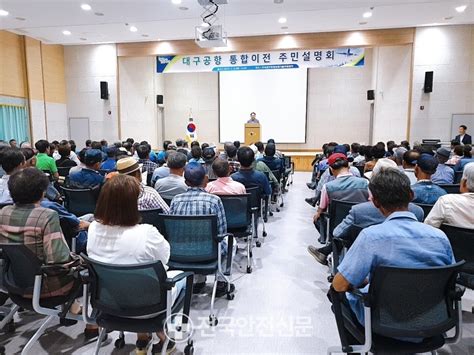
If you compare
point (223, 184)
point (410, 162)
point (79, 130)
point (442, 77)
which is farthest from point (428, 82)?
point (79, 130)

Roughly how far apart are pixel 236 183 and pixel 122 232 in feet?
6.01

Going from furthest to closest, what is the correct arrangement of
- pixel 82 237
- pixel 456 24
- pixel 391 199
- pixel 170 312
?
pixel 456 24 → pixel 82 237 → pixel 170 312 → pixel 391 199

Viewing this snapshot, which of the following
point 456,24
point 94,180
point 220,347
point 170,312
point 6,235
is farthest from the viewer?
point 456,24

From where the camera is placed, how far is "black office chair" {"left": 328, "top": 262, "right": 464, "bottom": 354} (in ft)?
4.76

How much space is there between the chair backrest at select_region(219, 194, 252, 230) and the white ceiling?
570cm

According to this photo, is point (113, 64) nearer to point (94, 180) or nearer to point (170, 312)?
point (94, 180)

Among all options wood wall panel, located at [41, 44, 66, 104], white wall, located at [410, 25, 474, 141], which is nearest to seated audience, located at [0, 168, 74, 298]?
white wall, located at [410, 25, 474, 141]

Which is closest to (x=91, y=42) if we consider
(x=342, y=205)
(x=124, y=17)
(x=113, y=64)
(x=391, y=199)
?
(x=113, y=64)

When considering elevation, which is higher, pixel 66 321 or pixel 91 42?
pixel 91 42

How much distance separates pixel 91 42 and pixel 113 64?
3.08 ft

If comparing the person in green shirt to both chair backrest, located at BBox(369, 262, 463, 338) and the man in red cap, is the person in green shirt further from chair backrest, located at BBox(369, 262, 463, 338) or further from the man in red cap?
chair backrest, located at BBox(369, 262, 463, 338)

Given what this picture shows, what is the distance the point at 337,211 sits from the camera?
2.95m

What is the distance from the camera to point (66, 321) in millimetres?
2068

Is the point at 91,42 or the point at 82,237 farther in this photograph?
the point at 91,42
